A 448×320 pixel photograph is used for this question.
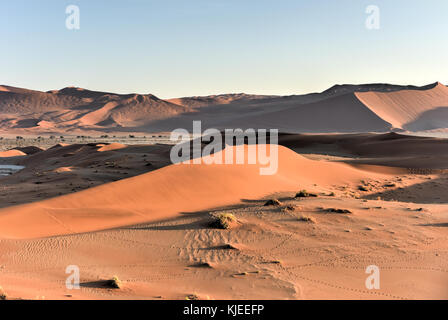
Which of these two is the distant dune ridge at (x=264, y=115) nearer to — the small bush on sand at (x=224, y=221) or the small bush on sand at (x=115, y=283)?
the small bush on sand at (x=224, y=221)

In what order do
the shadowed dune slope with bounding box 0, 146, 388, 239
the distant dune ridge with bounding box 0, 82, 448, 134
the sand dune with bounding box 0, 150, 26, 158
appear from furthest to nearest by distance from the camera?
the distant dune ridge with bounding box 0, 82, 448, 134 < the sand dune with bounding box 0, 150, 26, 158 < the shadowed dune slope with bounding box 0, 146, 388, 239

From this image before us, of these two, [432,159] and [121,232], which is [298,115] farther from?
[121,232]

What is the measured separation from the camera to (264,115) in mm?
88000

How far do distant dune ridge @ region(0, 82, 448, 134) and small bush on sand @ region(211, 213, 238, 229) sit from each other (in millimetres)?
67388

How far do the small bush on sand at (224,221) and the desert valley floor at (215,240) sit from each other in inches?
5.2

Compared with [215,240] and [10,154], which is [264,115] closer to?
[10,154]

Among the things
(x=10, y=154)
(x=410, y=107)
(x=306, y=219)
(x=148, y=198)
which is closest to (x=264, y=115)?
(x=410, y=107)

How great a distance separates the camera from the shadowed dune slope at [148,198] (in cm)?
829

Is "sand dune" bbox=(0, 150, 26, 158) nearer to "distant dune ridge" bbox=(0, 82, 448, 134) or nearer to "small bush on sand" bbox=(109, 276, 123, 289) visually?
"small bush on sand" bbox=(109, 276, 123, 289)

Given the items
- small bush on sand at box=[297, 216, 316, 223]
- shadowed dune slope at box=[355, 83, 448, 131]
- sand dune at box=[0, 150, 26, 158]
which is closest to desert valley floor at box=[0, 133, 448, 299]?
small bush on sand at box=[297, 216, 316, 223]

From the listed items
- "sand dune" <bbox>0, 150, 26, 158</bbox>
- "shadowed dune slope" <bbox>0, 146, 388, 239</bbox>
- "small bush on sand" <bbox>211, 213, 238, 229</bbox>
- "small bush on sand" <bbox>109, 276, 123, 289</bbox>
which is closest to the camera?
"small bush on sand" <bbox>109, 276, 123, 289</bbox>

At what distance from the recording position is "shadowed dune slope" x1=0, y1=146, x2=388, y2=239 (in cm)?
829

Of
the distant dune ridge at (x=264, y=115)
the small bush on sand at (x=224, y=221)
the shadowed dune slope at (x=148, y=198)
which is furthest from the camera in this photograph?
the distant dune ridge at (x=264, y=115)

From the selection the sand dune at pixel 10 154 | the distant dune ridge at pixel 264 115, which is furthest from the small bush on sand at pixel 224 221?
the distant dune ridge at pixel 264 115
